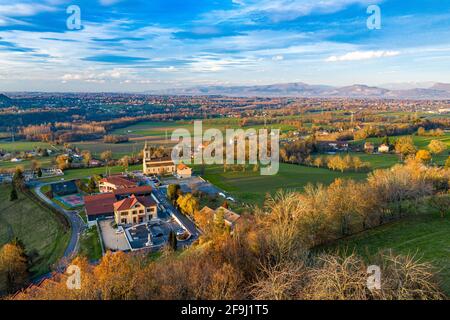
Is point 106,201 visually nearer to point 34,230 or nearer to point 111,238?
point 34,230

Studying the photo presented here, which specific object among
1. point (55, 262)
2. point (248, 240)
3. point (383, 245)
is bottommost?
point (55, 262)

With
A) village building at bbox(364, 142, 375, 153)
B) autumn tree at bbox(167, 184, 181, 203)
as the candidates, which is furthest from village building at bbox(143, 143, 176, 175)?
village building at bbox(364, 142, 375, 153)

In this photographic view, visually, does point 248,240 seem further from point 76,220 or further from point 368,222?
point 76,220

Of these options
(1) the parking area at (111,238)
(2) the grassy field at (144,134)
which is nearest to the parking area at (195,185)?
(1) the parking area at (111,238)

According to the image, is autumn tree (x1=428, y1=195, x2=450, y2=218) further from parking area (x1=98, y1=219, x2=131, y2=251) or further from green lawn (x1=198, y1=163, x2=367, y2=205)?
parking area (x1=98, y1=219, x2=131, y2=251)

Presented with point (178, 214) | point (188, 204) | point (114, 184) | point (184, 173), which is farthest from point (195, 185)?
point (188, 204)
